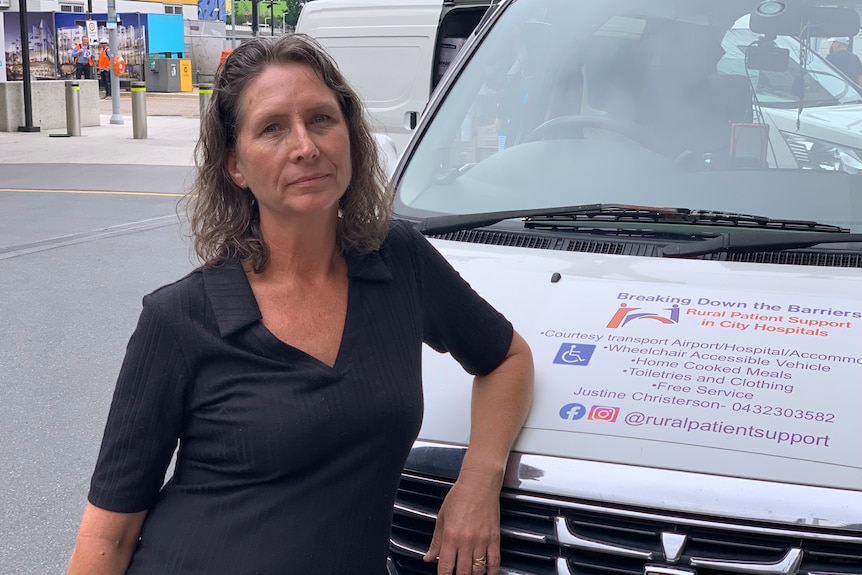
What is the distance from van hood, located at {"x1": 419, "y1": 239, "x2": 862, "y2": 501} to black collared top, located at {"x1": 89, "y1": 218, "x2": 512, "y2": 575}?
30 cm

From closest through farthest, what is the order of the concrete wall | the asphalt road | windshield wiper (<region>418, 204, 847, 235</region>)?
windshield wiper (<region>418, 204, 847, 235</region>)
the asphalt road
the concrete wall

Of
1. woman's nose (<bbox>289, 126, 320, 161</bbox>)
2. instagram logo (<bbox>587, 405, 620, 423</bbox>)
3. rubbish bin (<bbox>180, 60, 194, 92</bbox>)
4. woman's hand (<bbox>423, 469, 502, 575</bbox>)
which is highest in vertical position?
woman's nose (<bbox>289, 126, 320, 161</bbox>)

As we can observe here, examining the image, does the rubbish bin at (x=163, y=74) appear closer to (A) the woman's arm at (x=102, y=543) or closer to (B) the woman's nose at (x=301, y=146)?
(B) the woman's nose at (x=301, y=146)

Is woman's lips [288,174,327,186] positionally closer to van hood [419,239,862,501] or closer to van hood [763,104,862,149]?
van hood [419,239,862,501]

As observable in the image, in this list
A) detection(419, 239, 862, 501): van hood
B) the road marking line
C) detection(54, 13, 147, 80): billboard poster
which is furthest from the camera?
detection(54, 13, 147, 80): billboard poster

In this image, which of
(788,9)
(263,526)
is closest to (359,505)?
(263,526)

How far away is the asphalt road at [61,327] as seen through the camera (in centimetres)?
454

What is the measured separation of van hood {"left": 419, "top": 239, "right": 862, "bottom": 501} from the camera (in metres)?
2.10

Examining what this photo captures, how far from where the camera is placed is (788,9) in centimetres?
347

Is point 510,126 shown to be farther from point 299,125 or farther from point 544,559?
point 544,559

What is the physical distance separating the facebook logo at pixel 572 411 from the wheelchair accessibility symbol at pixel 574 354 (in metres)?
0.15

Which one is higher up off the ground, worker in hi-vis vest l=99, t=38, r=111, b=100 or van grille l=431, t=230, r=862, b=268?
van grille l=431, t=230, r=862, b=268

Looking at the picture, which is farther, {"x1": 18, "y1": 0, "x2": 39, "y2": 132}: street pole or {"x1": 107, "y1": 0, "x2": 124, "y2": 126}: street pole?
{"x1": 107, "y1": 0, "x2": 124, "y2": 126}: street pole

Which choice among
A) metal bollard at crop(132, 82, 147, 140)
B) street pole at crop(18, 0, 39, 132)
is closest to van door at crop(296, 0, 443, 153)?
metal bollard at crop(132, 82, 147, 140)
